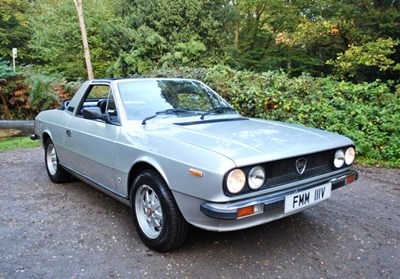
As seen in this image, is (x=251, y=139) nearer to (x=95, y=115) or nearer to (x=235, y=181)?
(x=235, y=181)

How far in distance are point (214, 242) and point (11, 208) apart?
2599 mm

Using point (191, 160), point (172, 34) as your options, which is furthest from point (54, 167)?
point (172, 34)

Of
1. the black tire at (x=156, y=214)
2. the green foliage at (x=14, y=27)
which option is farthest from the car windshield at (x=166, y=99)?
the green foliage at (x=14, y=27)

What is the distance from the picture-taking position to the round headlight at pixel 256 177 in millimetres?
2538

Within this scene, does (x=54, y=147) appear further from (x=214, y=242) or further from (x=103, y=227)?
(x=214, y=242)

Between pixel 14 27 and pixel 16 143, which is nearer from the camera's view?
pixel 16 143

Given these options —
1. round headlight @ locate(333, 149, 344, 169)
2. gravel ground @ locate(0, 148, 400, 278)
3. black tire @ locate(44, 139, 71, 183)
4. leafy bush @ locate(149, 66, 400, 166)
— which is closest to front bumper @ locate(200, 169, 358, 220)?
gravel ground @ locate(0, 148, 400, 278)

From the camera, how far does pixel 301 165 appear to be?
288cm

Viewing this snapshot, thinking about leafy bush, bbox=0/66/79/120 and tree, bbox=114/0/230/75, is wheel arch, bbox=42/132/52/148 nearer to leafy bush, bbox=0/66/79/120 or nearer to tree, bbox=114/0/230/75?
leafy bush, bbox=0/66/79/120

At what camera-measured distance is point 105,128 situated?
3.57 m

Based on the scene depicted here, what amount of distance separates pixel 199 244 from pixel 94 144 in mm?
1549

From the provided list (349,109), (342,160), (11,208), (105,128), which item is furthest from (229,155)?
(349,109)

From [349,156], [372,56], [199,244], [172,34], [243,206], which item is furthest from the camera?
[172,34]

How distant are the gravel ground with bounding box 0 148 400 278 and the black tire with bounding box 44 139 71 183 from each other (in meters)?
0.46
